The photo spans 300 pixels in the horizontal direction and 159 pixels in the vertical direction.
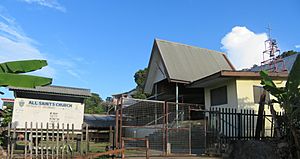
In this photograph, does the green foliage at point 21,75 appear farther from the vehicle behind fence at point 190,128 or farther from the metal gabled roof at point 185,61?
the metal gabled roof at point 185,61

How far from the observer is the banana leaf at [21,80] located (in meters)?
8.23

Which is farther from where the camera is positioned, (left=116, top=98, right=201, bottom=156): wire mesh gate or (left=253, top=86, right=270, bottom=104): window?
(left=253, top=86, right=270, bottom=104): window

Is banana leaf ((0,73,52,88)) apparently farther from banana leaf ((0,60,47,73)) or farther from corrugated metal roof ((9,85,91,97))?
corrugated metal roof ((9,85,91,97))

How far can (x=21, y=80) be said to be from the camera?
8.51m

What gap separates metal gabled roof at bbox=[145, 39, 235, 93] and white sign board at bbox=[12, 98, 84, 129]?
6.61m

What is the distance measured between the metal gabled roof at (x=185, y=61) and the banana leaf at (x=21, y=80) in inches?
404

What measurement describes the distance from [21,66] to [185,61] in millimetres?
13478

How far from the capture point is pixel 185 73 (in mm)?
19141

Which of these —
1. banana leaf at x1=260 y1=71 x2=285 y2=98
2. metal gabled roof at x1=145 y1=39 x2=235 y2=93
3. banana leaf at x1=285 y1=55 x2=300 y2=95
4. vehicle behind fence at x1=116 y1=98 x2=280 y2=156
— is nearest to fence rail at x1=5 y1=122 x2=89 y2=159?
vehicle behind fence at x1=116 y1=98 x2=280 y2=156

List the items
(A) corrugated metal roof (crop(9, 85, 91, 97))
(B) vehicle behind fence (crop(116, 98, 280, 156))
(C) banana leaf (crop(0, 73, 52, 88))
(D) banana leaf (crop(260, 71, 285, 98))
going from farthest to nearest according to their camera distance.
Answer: (A) corrugated metal roof (crop(9, 85, 91, 97)), (B) vehicle behind fence (crop(116, 98, 280, 156)), (D) banana leaf (crop(260, 71, 285, 98)), (C) banana leaf (crop(0, 73, 52, 88))

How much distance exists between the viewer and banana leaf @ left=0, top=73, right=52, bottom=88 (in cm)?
823

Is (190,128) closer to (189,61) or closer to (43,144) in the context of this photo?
(43,144)

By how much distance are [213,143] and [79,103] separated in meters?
10.5

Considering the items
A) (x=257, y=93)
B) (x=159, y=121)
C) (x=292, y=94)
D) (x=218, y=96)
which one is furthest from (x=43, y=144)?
(x=257, y=93)
